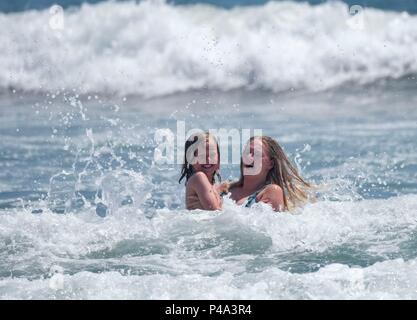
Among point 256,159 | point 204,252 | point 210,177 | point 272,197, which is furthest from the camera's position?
point 210,177

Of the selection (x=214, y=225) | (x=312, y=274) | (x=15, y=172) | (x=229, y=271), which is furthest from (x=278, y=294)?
(x=15, y=172)

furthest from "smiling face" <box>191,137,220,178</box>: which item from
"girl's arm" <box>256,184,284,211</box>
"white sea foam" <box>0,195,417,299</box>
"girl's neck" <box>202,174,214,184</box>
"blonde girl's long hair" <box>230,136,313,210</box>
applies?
"girl's arm" <box>256,184,284,211</box>

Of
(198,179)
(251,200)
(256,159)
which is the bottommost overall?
(251,200)

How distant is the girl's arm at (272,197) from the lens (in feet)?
26.2

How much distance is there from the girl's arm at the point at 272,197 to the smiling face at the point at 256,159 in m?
0.23

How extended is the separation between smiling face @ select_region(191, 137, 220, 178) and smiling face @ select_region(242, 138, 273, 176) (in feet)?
0.92

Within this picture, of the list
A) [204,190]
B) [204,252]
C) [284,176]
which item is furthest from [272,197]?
[204,252]

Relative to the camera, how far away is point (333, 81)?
21.2 meters

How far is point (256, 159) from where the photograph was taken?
8.13m

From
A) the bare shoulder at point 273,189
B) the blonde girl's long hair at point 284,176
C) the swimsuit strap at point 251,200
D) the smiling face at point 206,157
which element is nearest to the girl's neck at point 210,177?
the smiling face at point 206,157

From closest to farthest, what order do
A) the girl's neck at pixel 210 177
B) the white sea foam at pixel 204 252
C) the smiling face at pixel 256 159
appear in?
1. the white sea foam at pixel 204 252
2. the smiling face at pixel 256 159
3. the girl's neck at pixel 210 177

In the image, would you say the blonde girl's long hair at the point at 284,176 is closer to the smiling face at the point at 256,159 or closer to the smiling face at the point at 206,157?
the smiling face at the point at 256,159

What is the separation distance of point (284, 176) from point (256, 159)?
0.33 m

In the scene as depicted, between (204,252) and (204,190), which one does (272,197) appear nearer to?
(204,190)
